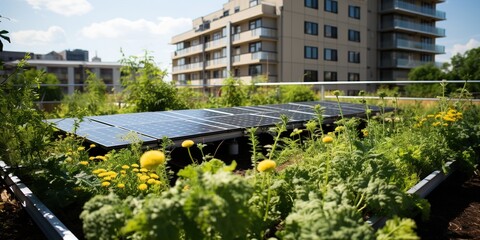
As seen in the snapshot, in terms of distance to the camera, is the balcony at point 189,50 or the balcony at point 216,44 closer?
the balcony at point 216,44

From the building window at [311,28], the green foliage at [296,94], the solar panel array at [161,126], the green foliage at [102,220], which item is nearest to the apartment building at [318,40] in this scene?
the building window at [311,28]

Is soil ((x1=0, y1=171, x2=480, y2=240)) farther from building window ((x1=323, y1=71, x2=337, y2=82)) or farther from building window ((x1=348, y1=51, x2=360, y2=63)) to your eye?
building window ((x1=348, y1=51, x2=360, y2=63))

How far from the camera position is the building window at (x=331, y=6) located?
3342cm

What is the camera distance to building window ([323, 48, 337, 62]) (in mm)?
33844

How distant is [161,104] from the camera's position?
794 centimetres

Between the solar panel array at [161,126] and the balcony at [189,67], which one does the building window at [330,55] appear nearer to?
the balcony at [189,67]

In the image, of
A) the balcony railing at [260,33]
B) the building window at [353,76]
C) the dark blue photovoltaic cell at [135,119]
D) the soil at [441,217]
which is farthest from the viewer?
A: the building window at [353,76]

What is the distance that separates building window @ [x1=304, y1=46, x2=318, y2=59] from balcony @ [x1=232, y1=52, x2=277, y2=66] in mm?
2993

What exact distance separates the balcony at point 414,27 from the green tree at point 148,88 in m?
→ 35.2

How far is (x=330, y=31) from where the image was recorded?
111 feet

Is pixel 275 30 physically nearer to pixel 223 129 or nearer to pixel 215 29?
pixel 215 29

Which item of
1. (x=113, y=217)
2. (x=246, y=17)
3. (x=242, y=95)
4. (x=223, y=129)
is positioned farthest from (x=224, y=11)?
(x=113, y=217)

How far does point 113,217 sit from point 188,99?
25.4ft

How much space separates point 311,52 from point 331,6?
4.85 m
